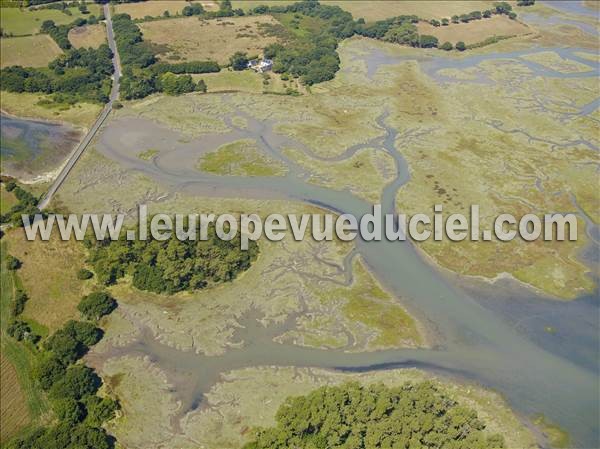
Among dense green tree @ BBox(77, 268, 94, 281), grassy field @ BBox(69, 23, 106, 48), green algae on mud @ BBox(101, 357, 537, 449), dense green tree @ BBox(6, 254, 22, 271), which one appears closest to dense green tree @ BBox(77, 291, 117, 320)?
dense green tree @ BBox(77, 268, 94, 281)

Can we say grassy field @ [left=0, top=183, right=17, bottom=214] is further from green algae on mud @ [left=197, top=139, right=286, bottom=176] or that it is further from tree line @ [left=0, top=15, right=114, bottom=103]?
tree line @ [left=0, top=15, right=114, bottom=103]

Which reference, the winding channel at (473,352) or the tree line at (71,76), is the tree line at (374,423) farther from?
the tree line at (71,76)

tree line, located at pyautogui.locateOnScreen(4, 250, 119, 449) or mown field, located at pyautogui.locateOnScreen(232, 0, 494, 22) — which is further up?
mown field, located at pyautogui.locateOnScreen(232, 0, 494, 22)

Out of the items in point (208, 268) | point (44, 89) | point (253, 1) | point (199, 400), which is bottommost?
point (199, 400)

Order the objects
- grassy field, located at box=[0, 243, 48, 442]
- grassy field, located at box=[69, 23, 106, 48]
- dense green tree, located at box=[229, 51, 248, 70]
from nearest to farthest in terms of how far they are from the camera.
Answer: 1. grassy field, located at box=[0, 243, 48, 442]
2. dense green tree, located at box=[229, 51, 248, 70]
3. grassy field, located at box=[69, 23, 106, 48]

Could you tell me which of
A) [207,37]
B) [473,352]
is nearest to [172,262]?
[473,352]

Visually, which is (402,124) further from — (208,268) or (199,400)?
(199,400)

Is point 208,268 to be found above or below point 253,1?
below

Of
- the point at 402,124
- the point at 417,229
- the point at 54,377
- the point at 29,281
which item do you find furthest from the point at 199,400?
the point at 402,124
